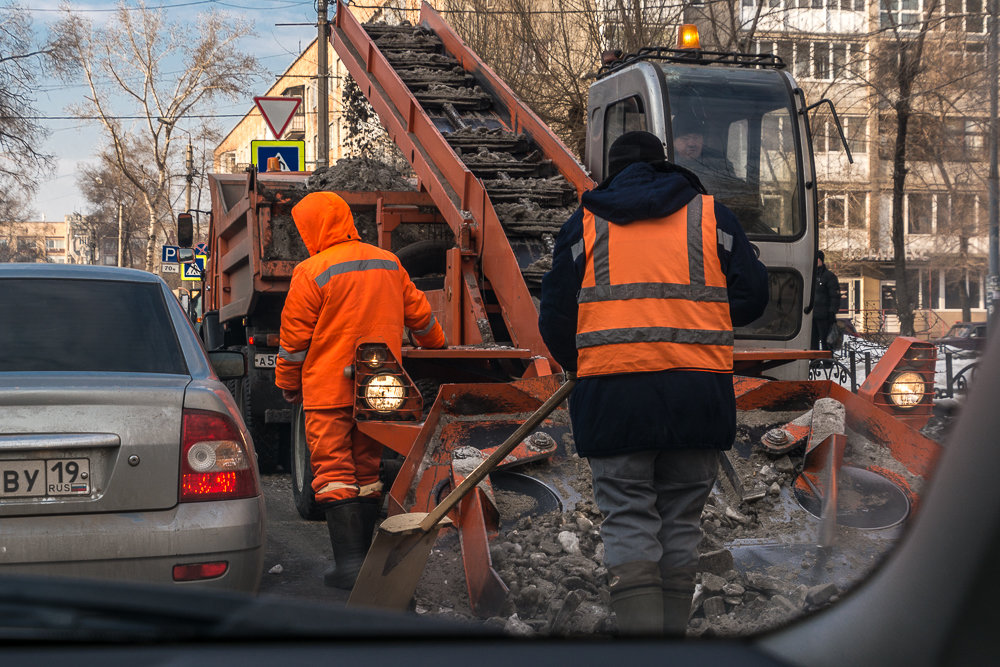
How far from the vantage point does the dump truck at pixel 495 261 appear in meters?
4.69

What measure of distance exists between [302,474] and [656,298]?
394 centimetres

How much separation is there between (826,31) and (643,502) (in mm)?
16056

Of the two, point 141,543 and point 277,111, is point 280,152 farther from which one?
point 141,543

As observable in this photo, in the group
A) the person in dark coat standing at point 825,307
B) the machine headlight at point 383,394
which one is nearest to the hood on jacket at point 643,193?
the machine headlight at point 383,394

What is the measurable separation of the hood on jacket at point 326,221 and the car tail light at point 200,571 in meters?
2.15

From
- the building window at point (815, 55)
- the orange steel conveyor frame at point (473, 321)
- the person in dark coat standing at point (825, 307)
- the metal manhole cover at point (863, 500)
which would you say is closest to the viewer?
the metal manhole cover at point (863, 500)

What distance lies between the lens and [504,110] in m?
8.62

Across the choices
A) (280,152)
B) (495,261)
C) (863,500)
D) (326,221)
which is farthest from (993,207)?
(280,152)

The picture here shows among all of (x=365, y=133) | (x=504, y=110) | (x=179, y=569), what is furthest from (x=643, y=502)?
(x=365, y=133)

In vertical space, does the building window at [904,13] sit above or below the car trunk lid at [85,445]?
above

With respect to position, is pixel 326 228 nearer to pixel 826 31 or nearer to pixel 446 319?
pixel 446 319

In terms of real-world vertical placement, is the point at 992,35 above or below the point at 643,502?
above

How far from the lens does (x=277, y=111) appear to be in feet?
54.3

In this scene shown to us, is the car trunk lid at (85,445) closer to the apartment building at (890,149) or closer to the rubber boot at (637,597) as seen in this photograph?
the rubber boot at (637,597)
